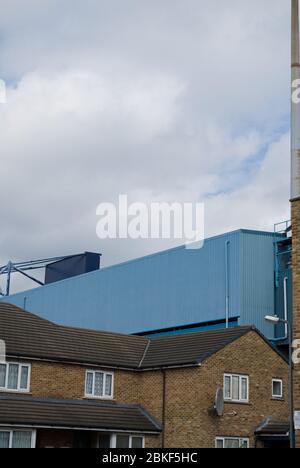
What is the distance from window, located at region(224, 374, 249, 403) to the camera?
3234 cm

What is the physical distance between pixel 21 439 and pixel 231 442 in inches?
342

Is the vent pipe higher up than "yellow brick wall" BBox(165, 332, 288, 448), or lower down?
higher up

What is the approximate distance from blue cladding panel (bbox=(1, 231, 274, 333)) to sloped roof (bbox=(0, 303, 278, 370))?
1090 cm

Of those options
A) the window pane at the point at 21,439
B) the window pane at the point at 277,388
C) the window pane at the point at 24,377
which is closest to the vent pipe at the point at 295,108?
the window pane at the point at 21,439

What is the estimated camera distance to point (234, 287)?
4559 centimetres

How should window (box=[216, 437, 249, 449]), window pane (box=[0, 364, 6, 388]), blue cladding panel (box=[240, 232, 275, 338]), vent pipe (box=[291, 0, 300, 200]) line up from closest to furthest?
vent pipe (box=[291, 0, 300, 200]) < window pane (box=[0, 364, 6, 388]) < window (box=[216, 437, 249, 449]) < blue cladding panel (box=[240, 232, 275, 338])

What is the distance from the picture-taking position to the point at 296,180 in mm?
20969

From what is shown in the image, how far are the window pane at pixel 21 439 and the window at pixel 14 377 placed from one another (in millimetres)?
2103

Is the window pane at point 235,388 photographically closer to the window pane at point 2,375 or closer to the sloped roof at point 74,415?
the sloped roof at point 74,415

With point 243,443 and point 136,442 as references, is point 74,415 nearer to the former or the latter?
point 136,442

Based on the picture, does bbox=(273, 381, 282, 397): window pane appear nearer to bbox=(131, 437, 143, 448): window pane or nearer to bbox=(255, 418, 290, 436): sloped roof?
bbox=(255, 418, 290, 436): sloped roof

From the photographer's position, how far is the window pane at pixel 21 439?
1096 inches

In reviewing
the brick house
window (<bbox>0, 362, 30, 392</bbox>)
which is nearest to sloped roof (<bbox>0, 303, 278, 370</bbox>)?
the brick house
